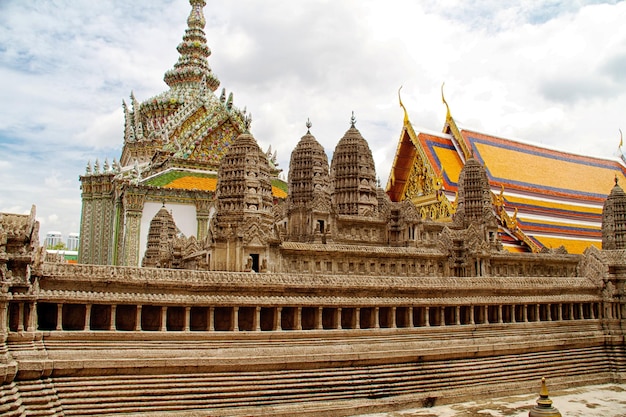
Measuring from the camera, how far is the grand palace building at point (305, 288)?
14.4 metres

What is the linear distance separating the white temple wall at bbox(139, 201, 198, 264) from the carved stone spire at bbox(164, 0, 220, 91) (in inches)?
584

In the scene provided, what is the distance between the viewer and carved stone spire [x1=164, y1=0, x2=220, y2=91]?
46.5 meters

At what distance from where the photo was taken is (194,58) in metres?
47.3

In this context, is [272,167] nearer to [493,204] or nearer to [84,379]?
[493,204]

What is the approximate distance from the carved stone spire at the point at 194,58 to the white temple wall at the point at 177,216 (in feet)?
48.6

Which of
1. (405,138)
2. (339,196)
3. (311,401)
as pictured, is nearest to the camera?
(311,401)

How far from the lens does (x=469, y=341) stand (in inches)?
784

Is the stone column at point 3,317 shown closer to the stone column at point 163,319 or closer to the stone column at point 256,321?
the stone column at point 163,319

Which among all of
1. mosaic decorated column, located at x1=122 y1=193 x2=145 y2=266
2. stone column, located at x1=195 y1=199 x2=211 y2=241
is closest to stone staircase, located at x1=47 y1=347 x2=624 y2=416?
mosaic decorated column, located at x1=122 y1=193 x2=145 y2=266

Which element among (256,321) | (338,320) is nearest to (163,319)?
(256,321)

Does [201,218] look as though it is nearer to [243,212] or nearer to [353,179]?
[353,179]

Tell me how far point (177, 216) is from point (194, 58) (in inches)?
675

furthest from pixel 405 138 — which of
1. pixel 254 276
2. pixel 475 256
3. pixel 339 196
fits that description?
pixel 254 276

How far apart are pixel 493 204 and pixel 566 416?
1991 cm
